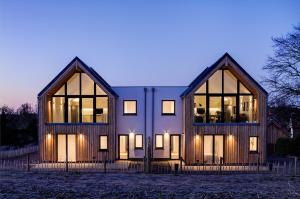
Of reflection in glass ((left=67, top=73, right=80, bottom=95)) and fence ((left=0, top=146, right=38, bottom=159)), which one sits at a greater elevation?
reflection in glass ((left=67, top=73, right=80, bottom=95))

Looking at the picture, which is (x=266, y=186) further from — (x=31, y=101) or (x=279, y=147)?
(x=31, y=101)

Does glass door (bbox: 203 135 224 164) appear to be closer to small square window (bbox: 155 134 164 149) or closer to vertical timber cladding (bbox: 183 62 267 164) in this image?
vertical timber cladding (bbox: 183 62 267 164)

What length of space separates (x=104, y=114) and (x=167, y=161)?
6947 mm

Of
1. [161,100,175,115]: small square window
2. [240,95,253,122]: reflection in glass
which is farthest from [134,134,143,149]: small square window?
[240,95,253,122]: reflection in glass

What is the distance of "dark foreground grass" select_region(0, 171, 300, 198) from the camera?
1427 cm

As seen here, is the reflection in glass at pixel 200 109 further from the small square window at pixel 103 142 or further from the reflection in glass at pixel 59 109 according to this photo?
the reflection in glass at pixel 59 109

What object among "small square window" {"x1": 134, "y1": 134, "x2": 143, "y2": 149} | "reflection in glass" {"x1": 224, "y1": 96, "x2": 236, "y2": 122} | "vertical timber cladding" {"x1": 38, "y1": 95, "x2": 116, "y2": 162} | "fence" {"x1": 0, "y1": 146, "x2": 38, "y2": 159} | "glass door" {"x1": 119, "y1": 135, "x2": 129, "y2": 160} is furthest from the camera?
"fence" {"x1": 0, "y1": 146, "x2": 38, "y2": 159}

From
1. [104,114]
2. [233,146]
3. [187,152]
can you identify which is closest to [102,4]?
[104,114]

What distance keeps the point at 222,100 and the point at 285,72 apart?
19.2ft

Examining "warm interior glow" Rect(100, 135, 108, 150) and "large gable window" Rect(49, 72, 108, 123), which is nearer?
"large gable window" Rect(49, 72, 108, 123)

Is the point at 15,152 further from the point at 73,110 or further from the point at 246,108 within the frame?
the point at 246,108

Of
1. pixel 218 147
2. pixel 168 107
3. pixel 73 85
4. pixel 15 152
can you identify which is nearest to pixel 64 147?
pixel 73 85

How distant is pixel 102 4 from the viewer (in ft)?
89.5

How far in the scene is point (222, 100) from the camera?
27641 millimetres
